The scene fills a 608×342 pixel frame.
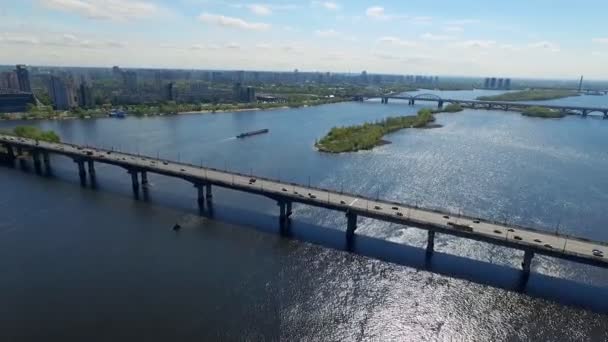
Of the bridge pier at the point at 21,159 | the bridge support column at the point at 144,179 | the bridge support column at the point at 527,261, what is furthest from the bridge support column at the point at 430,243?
the bridge pier at the point at 21,159

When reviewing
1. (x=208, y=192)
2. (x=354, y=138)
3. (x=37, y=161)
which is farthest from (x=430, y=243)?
(x=37, y=161)

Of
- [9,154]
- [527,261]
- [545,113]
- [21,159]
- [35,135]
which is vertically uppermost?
[35,135]

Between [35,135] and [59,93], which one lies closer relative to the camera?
[35,135]

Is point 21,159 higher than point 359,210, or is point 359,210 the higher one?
point 359,210

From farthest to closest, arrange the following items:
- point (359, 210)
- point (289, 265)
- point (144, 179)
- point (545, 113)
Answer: point (545, 113) < point (144, 179) < point (359, 210) < point (289, 265)

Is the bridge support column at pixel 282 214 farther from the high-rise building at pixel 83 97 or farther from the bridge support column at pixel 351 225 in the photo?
the high-rise building at pixel 83 97

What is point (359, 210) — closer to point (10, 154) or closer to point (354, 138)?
point (354, 138)

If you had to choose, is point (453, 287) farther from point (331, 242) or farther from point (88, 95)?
point (88, 95)

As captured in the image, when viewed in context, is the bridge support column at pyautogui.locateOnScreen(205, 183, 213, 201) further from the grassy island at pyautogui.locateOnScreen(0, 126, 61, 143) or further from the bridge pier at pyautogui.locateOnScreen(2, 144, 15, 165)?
the bridge pier at pyautogui.locateOnScreen(2, 144, 15, 165)
